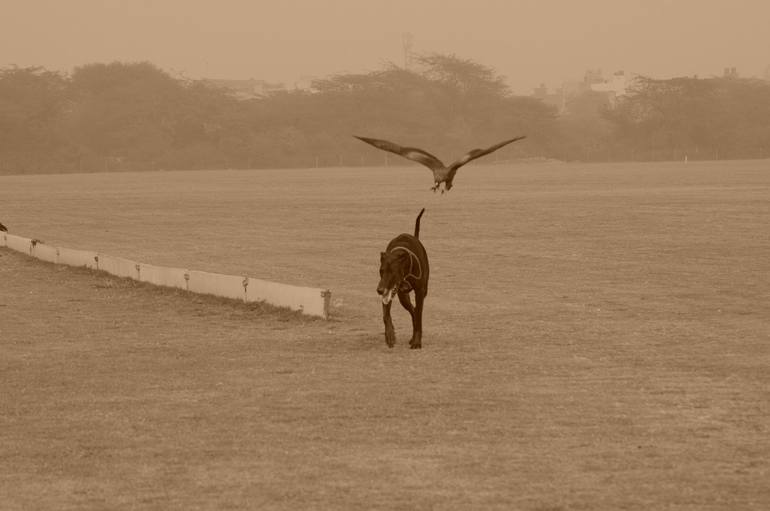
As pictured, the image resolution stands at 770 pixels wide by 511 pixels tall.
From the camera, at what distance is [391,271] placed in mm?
14734

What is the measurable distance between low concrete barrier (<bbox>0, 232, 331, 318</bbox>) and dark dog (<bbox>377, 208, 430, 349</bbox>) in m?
2.77

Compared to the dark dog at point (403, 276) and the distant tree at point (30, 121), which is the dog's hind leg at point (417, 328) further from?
the distant tree at point (30, 121)

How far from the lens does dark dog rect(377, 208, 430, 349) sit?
14742 millimetres

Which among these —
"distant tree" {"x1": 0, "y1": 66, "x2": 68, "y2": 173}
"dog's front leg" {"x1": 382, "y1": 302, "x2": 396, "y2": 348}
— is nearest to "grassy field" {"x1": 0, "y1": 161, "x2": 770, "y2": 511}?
"dog's front leg" {"x1": 382, "y1": 302, "x2": 396, "y2": 348}

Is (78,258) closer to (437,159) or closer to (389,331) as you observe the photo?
(389,331)

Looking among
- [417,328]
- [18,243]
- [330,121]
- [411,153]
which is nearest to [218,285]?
[417,328]

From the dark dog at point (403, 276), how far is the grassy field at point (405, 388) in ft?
1.07

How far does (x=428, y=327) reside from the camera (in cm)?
1720

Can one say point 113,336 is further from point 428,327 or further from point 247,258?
point 247,258

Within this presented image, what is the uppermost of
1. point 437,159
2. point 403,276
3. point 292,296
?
point 437,159

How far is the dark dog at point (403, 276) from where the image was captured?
580 inches

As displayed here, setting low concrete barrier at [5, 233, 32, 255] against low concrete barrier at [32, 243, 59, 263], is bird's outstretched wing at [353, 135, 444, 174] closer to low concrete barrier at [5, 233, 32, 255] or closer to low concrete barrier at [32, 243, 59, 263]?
low concrete barrier at [32, 243, 59, 263]

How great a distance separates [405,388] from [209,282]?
858cm

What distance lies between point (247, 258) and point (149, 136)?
11908 centimetres
